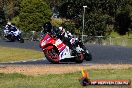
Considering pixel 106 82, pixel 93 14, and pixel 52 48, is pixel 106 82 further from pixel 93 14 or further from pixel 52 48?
pixel 93 14

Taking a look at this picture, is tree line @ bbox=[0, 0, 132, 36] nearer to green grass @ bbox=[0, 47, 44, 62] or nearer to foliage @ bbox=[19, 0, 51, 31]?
foliage @ bbox=[19, 0, 51, 31]

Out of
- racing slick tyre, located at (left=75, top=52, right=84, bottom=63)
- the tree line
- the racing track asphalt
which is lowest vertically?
the racing track asphalt

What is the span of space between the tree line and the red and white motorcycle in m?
44.1

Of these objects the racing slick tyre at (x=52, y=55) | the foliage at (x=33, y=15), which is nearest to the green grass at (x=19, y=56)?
the racing slick tyre at (x=52, y=55)

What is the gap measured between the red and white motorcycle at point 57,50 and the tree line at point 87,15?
44130mm

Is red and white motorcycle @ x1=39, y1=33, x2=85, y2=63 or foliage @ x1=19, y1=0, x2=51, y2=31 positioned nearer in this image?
red and white motorcycle @ x1=39, y1=33, x2=85, y2=63

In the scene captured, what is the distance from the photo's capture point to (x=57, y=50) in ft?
77.0

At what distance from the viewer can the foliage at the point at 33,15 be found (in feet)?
242

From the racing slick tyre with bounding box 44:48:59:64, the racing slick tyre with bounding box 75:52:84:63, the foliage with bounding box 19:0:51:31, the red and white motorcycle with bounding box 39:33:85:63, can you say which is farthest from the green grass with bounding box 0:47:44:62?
the foliage with bounding box 19:0:51:31

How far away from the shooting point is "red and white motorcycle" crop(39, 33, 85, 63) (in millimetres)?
23172

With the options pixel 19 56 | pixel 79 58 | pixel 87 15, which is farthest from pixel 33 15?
pixel 79 58

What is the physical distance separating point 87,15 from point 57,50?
4881 centimetres

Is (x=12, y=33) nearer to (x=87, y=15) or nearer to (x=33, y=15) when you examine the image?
(x=87, y=15)

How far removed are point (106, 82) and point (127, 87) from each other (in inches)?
21.7
